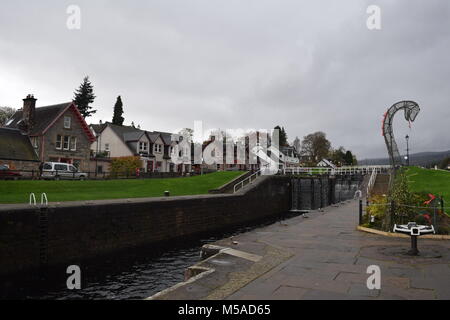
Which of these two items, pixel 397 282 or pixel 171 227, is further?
pixel 171 227

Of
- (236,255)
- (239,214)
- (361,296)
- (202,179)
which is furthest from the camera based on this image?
(202,179)

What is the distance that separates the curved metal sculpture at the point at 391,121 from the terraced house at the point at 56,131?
1396 inches

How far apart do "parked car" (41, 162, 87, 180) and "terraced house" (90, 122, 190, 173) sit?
74.7ft

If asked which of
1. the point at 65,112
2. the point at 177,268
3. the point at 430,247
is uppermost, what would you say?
the point at 65,112

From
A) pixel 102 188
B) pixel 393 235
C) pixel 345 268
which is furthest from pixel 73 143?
pixel 345 268

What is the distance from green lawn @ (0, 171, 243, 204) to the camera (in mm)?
Result: 19955

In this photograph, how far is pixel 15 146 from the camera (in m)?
36.8

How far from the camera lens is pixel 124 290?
1073 cm

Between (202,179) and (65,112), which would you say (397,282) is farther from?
(65,112)

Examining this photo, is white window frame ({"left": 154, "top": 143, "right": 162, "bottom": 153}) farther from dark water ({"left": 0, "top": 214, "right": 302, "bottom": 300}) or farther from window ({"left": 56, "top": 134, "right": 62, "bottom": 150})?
dark water ({"left": 0, "top": 214, "right": 302, "bottom": 300})

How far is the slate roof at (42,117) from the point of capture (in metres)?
39.7

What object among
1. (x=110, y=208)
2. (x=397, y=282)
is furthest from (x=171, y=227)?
(x=397, y=282)

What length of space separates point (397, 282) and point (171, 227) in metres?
14.9
